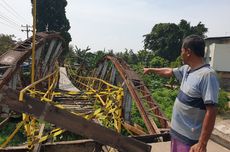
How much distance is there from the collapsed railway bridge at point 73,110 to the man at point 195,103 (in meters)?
0.55

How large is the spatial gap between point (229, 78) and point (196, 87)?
93.9 feet

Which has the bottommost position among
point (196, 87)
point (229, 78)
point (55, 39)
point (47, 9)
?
point (229, 78)

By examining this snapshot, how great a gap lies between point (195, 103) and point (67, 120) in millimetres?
1336

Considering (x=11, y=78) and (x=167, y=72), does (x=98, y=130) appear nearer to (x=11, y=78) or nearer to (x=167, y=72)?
(x=167, y=72)

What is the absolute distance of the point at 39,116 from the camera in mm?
2916

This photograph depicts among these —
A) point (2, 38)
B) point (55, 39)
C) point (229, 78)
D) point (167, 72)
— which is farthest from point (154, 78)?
point (2, 38)

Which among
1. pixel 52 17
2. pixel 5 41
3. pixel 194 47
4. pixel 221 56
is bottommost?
pixel 221 56

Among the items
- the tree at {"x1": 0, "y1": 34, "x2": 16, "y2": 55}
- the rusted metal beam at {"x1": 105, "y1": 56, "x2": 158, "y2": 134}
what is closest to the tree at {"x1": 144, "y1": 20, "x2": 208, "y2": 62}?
the tree at {"x1": 0, "y1": 34, "x2": 16, "y2": 55}

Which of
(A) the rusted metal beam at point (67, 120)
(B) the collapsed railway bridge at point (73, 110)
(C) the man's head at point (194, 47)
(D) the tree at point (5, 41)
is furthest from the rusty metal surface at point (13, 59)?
(D) the tree at point (5, 41)

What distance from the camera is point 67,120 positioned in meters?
3.09

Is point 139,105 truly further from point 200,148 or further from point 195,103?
point 200,148

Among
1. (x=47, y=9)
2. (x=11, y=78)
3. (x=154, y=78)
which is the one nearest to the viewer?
(x=11, y=78)

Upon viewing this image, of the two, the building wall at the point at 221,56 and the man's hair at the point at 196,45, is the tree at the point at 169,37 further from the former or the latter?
the man's hair at the point at 196,45

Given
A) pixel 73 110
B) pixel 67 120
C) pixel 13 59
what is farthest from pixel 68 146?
pixel 13 59
